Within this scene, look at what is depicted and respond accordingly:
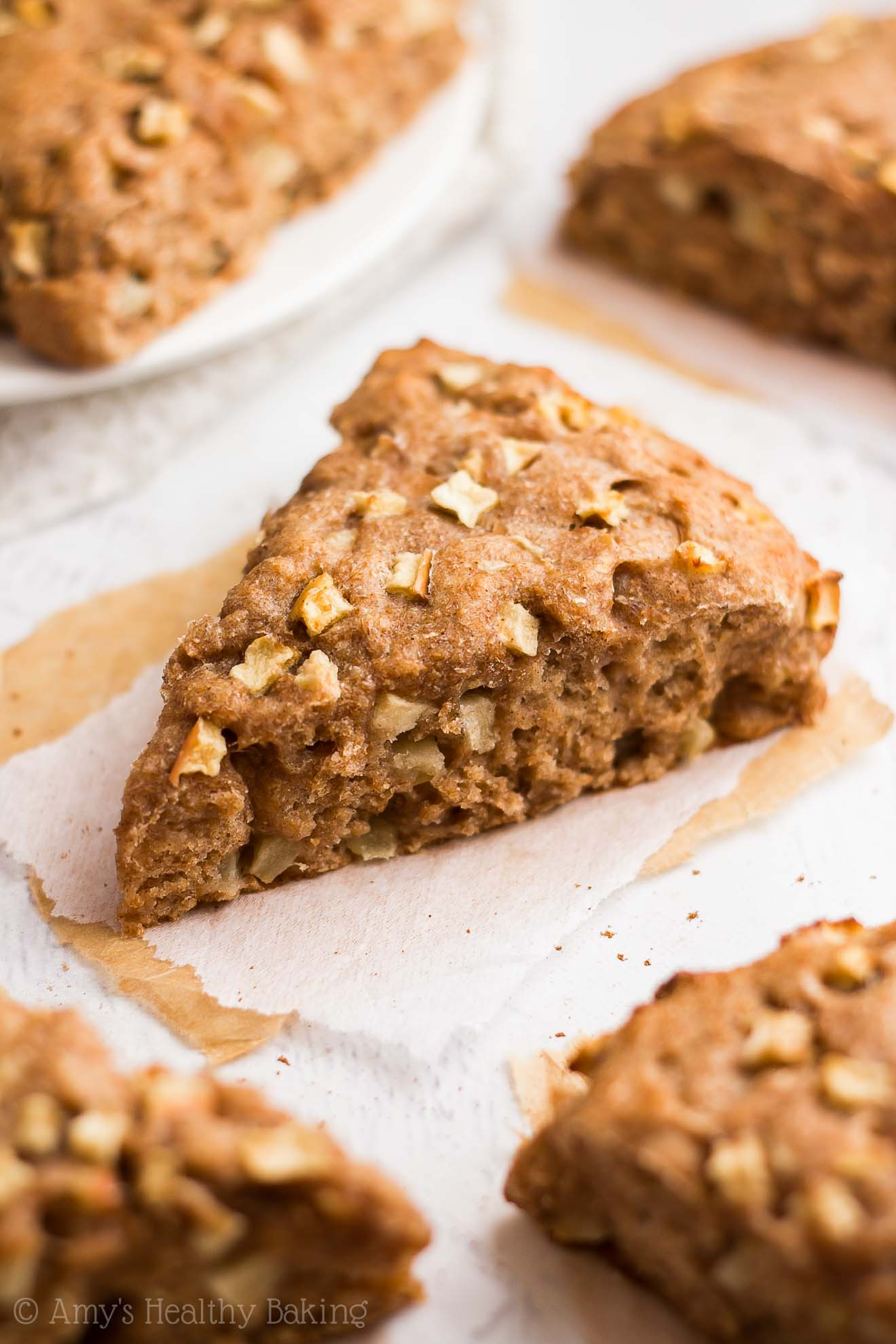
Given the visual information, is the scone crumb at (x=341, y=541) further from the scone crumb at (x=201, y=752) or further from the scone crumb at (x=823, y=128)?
the scone crumb at (x=823, y=128)

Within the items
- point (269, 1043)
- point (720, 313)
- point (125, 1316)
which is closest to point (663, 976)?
point (269, 1043)

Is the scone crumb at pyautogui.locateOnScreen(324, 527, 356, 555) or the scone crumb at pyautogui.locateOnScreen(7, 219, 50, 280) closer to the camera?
the scone crumb at pyautogui.locateOnScreen(324, 527, 356, 555)

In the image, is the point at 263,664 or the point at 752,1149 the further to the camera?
the point at 263,664

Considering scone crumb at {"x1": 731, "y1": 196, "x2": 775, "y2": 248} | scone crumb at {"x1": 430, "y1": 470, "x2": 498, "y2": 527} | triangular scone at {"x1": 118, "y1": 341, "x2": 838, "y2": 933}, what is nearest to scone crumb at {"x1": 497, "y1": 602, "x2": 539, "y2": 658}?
triangular scone at {"x1": 118, "y1": 341, "x2": 838, "y2": 933}

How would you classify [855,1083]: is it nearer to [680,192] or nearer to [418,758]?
[418,758]

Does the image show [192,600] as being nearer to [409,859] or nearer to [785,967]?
[409,859]

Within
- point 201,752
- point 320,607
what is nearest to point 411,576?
point 320,607

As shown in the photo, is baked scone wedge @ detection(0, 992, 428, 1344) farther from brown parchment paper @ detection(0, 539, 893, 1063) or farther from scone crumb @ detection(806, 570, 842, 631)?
scone crumb @ detection(806, 570, 842, 631)
